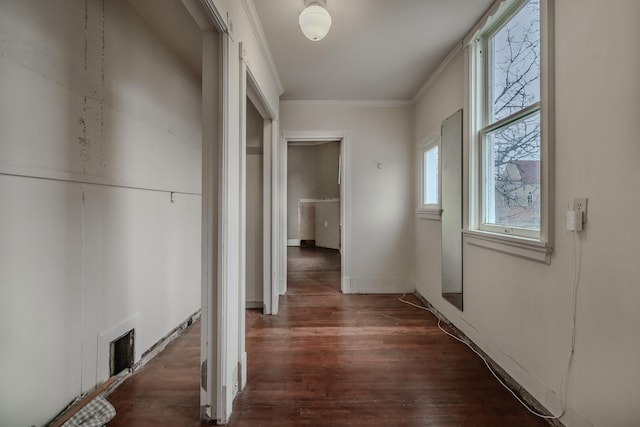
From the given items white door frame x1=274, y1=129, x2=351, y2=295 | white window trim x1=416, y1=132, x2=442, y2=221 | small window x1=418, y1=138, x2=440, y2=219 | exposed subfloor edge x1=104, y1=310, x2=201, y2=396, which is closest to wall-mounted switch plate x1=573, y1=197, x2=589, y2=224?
white window trim x1=416, y1=132, x2=442, y2=221

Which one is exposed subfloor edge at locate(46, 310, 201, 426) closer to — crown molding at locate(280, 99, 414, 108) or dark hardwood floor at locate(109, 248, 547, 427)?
dark hardwood floor at locate(109, 248, 547, 427)

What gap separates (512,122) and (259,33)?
6.41 feet

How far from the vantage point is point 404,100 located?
142 inches

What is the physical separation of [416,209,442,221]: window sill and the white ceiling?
4.80ft

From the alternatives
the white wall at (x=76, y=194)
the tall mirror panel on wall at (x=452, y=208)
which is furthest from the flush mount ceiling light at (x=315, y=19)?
the tall mirror panel on wall at (x=452, y=208)

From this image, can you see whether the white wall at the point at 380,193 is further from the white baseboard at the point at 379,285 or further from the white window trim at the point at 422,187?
the white window trim at the point at 422,187

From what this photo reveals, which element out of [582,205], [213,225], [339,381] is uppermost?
[582,205]

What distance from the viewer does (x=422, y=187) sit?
3416 mm

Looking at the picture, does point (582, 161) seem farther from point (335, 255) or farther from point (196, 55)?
point (335, 255)

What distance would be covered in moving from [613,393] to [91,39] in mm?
3111

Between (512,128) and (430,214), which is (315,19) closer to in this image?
(512,128)

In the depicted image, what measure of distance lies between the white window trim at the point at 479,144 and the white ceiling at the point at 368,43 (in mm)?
155

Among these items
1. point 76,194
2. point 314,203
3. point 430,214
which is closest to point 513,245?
point 430,214

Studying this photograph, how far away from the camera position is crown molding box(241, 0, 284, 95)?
1854 mm
